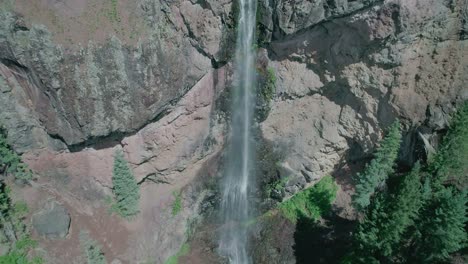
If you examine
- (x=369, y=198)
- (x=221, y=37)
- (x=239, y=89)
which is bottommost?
(x=369, y=198)

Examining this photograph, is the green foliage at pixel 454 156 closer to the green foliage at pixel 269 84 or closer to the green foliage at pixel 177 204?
the green foliage at pixel 269 84

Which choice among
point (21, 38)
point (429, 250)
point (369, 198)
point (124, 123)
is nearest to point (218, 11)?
point (124, 123)

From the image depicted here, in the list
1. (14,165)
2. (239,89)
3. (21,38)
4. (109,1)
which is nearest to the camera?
(21,38)

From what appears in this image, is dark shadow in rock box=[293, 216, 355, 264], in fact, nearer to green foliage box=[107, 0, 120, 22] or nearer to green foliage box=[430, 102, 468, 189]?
green foliage box=[430, 102, 468, 189]

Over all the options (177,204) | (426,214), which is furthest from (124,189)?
(426,214)

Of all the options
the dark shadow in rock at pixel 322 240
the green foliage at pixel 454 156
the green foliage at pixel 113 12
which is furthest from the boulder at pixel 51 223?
the green foliage at pixel 454 156

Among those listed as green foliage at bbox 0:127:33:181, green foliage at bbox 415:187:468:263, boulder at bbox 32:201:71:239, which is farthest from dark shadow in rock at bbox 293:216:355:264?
green foliage at bbox 0:127:33:181

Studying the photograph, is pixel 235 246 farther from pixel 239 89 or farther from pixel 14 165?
pixel 14 165
